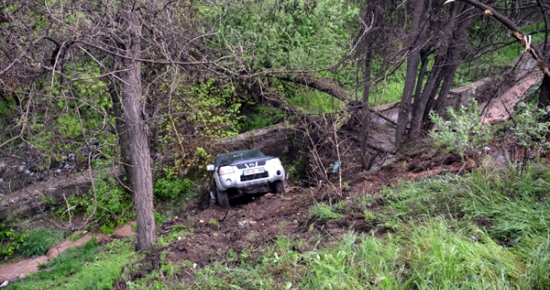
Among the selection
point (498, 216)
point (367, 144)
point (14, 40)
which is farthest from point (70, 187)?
point (498, 216)

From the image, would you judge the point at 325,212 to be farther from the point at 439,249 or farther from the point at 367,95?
the point at 367,95

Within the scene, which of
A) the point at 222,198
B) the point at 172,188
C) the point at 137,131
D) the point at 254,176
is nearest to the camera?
the point at 137,131

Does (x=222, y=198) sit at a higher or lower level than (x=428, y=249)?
lower

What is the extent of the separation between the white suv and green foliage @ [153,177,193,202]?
5.06 ft

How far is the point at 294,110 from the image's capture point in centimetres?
1152

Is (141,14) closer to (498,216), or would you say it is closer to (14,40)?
(14,40)

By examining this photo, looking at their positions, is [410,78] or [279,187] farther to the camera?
[410,78]

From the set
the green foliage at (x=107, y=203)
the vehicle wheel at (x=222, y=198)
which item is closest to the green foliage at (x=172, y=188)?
the green foliage at (x=107, y=203)

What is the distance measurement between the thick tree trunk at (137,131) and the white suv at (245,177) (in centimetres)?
285

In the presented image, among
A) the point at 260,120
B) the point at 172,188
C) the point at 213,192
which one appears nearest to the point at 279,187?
the point at 213,192

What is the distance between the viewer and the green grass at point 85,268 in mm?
6253

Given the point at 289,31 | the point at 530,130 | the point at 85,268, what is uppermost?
the point at 289,31

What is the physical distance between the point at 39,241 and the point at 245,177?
15.1ft

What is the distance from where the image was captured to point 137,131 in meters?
6.48
